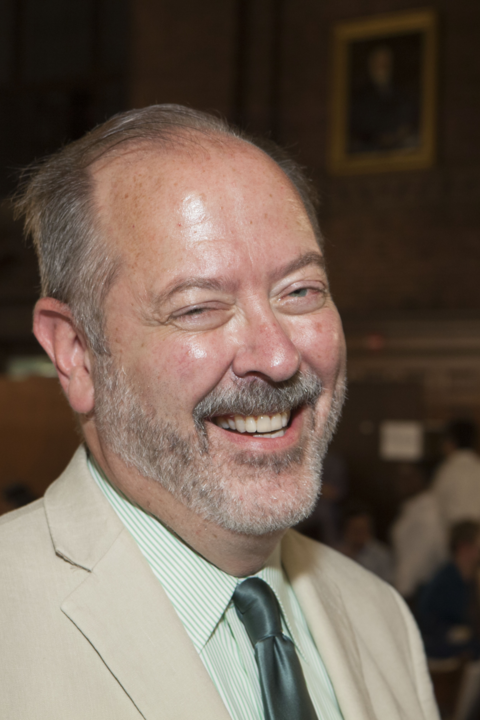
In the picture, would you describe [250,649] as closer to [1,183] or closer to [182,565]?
[182,565]

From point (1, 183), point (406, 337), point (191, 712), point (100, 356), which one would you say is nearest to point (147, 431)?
point (100, 356)

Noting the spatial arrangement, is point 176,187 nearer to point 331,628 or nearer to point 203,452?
point 203,452

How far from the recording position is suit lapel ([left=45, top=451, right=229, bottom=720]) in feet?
3.34

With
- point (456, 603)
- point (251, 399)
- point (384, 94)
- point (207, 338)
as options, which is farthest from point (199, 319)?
point (384, 94)

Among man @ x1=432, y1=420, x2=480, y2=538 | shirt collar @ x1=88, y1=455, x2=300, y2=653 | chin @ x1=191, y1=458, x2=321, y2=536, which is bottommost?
man @ x1=432, y1=420, x2=480, y2=538

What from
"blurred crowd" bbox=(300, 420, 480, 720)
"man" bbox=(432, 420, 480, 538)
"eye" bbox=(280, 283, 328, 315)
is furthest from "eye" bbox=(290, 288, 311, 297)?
"man" bbox=(432, 420, 480, 538)

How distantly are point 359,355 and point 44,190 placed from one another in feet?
16.9


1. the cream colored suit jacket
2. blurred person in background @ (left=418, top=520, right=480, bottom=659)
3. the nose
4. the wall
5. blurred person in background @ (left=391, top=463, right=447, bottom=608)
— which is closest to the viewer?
the cream colored suit jacket

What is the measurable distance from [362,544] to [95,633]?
13.4 ft

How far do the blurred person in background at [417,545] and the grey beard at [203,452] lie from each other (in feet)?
12.2

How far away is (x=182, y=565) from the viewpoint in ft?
3.85

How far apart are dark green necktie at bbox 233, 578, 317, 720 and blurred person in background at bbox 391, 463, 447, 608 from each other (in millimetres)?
3595

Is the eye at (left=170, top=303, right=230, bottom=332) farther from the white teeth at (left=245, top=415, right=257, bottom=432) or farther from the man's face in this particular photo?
the white teeth at (left=245, top=415, right=257, bottom=432)

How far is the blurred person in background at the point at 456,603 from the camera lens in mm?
3760
